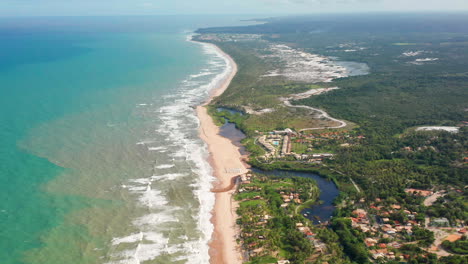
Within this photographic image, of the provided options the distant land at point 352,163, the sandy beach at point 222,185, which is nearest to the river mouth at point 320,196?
the distant land at point 352,163

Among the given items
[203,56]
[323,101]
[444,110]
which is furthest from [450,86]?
[203,56]

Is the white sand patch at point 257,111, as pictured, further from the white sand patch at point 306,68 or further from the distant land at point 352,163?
the white sand patch at point 306,68

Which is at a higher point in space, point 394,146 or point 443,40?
point 443,40

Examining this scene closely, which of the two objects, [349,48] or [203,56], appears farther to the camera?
[349,48]

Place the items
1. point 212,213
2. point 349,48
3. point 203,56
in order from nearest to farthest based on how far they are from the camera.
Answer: point 212,213, point 203,56, point 349,48

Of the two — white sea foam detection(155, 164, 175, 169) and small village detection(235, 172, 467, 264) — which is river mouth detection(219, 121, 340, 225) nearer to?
small village detection(235, 172, 467, 264)

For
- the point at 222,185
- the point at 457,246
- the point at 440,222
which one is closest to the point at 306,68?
the point at 222,185

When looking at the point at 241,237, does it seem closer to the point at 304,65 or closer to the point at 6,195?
the point at 6,195
